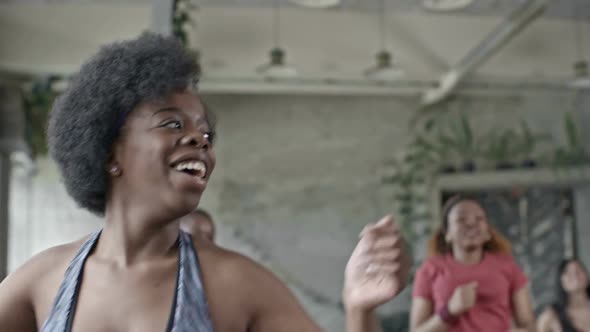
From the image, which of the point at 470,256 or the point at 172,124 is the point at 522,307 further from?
the point at 172,124

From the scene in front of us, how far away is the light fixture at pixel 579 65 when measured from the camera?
6637mm

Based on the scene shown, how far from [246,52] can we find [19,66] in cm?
201

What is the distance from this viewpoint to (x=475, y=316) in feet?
10.2

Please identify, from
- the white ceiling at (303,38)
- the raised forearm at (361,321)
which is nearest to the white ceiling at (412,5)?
the white ceiling at (303,38)

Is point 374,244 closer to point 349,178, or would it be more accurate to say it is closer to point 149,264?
point 149,264

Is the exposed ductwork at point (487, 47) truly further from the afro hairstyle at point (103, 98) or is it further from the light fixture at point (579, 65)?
the afro hairstyle at point (103, 98)

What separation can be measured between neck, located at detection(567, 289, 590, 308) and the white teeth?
132 inches

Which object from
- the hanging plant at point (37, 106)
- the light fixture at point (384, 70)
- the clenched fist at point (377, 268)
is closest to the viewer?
the clenched fist at point (377, 268)

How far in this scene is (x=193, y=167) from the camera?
1.29 m

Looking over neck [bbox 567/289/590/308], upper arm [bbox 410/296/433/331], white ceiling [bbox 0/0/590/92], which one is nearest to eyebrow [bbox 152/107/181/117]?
upper arm [bbox 410/296/433/331]

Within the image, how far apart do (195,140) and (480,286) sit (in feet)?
6.93

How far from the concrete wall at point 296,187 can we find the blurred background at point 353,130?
0.01 m

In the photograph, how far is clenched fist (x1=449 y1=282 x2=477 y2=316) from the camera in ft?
9.82

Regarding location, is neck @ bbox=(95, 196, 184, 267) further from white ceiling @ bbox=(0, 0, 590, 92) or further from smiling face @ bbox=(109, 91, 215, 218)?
white ceiling @ bbox=(0, 0, 590, 92)
